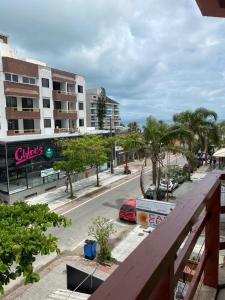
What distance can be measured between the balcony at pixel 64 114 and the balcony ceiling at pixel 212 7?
33321 mm

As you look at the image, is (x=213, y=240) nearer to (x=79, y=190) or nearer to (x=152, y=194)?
(x=152, y=194)

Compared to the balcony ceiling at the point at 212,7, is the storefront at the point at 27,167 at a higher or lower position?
lower

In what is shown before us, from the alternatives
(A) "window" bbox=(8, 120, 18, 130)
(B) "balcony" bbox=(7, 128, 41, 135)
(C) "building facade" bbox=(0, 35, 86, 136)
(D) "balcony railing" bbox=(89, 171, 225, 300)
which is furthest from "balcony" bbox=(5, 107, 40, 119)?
(D) "balcony railing" bbox=(89, 171, 225, 300)

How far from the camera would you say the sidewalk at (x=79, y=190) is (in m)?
25.8

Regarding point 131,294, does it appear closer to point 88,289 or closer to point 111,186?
point 88,289

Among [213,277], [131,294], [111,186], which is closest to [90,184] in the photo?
[111,186]

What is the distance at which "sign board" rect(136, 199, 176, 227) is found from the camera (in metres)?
14.5

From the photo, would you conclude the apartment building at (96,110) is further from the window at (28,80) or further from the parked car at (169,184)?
the parked car at (169,184)

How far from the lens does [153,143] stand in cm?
2034

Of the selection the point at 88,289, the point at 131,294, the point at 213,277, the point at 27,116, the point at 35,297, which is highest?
the point at 27,116

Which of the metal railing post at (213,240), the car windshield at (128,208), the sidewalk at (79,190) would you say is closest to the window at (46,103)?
the sidewalk at (79,190)

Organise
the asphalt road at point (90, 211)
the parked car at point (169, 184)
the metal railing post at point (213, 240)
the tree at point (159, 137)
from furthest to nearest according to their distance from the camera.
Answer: the parked car at point (169, 184) → the tree at point (159, 137) → the asphalt road at point (90, 211) → the metal railing post at point (213, 240)

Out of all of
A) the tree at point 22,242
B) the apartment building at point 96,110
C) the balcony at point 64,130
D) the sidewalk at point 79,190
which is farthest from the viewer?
the apartment building at point 96,110

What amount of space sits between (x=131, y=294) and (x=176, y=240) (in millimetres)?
502
